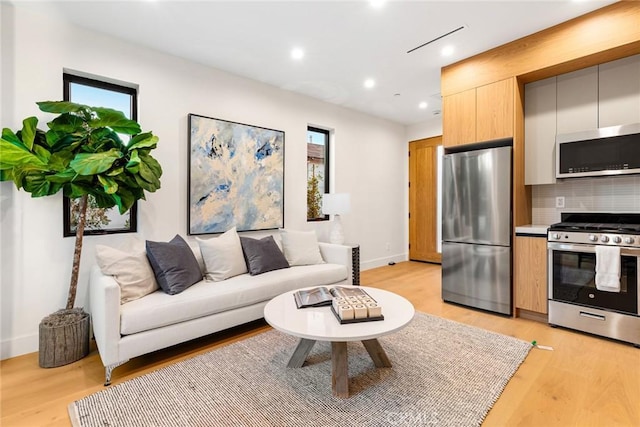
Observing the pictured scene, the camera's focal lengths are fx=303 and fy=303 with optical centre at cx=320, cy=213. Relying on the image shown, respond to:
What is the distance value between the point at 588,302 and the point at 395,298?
1.84m

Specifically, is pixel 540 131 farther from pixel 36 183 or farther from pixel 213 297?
pixel 36 183

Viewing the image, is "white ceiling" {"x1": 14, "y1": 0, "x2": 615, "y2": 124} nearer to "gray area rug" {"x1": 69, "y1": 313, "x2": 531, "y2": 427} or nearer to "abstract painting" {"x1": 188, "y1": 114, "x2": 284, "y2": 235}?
"abstract painting" {"x1": 188, "y1": 114, "x2": 284, "y2": 235}

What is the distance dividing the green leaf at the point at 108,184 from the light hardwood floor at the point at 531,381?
1.31 m

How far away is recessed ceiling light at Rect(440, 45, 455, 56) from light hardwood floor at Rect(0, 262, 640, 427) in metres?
2.82

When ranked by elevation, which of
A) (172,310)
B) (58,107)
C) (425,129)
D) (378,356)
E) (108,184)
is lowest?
(378,356)

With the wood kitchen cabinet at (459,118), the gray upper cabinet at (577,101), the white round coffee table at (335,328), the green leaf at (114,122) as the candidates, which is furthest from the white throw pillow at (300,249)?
the gray upper cabinet at (577,101)

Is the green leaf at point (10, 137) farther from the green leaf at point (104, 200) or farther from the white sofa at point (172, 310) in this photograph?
the white sofa at point (172, 310)

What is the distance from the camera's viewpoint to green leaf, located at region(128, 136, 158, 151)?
2.50 metres

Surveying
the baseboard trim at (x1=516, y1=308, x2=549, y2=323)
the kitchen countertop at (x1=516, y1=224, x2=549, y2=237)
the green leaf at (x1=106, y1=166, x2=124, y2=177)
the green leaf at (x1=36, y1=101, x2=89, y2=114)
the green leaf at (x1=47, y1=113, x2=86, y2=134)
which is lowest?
the baseboard trim at (x1=516, y1=308, x2=549, y2=323)

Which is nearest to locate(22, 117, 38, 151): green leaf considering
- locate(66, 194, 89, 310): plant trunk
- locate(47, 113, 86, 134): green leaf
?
locate(47, 113, 86, 134): green leaf

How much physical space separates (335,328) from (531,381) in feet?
4.60

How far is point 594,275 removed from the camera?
2.62 metres

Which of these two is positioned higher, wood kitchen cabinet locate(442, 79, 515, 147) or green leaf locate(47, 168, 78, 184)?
wood kitchen cabinet locate(442, 79, 515, 147)

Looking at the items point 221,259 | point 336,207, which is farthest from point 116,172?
point 336,207
